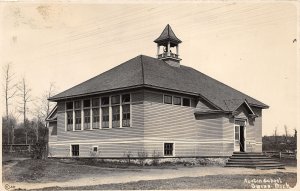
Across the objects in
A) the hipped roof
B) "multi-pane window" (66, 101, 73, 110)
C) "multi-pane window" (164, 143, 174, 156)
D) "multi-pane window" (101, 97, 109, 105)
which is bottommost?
"multi-pane window" (164, 143, 174, 156)

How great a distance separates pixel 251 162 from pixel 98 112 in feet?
35.1

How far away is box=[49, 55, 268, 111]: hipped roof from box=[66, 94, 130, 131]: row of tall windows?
83cm

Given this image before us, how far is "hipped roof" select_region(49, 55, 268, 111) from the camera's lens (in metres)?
28.6

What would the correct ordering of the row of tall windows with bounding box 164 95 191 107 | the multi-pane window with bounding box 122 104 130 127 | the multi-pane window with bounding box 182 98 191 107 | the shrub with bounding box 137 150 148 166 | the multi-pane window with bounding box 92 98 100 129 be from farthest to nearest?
1. the multi-pane window with bounding box 182 98 191 107
2. the multi-pane window with bounding box 92 98 100 129
3. the row of tall windows with bounding box 164 95 191 107
4. the multi-pane window with bounding box 122 104 130 127
5. the shrub with bounding box 137 150 148 166

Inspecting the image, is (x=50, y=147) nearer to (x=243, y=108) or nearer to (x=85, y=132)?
(x=85, y=132)

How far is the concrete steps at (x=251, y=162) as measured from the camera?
27672 millimetres

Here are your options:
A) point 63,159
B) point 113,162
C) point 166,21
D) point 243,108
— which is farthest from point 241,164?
point 63,159

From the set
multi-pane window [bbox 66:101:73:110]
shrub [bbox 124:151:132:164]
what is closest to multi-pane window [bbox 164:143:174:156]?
shrub [bbox 124:151:132:164]

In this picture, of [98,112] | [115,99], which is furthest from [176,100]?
[98,112]

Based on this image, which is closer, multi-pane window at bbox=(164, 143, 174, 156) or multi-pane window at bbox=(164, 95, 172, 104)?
multi-pane window at bbox=(164, 143, 174, 156)

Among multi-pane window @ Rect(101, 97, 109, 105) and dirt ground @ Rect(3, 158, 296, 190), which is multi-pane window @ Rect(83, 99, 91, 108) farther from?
dirt ground @ Rect(3, 158, 296, 190)

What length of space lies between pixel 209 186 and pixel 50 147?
20151 millimetres

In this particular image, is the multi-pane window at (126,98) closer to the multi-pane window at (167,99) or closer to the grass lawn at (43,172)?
the multi-pane window at (167,99)

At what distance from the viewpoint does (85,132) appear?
31.2 meters
